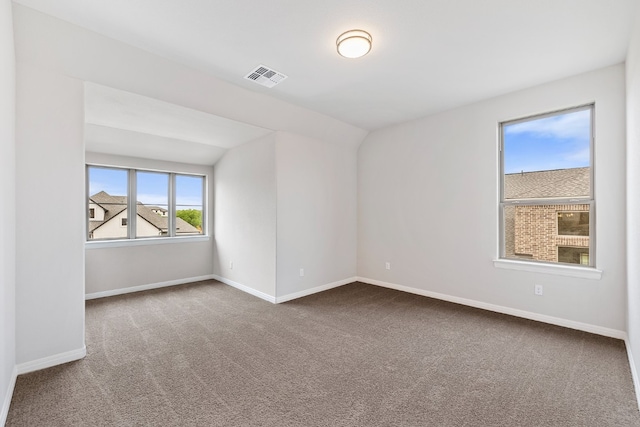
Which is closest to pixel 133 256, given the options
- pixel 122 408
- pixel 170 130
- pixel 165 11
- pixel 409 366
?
pixel 170 130

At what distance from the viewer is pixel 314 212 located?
178 inches

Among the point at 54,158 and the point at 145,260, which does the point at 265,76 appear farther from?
the point at 145,260

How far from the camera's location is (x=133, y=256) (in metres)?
4.52

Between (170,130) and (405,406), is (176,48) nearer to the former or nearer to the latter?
(170,130)

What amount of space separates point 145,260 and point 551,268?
5767 millimetres

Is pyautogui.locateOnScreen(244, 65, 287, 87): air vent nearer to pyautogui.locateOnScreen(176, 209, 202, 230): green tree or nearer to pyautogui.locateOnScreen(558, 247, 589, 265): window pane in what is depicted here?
pyautogui.locateOnScreen(176, 209, 202, 230): green tree

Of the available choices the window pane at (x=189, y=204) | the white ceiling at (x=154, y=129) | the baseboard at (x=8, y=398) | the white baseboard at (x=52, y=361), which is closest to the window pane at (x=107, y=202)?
the white ceiling at (x=154, y=129)

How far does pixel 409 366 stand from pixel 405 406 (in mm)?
516

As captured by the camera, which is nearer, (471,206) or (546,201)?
(546,201)

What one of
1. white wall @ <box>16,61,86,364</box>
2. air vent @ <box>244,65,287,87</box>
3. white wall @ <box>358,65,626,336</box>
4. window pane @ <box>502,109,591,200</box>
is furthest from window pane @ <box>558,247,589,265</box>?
white wall @ <box>16,61,86,364</box>

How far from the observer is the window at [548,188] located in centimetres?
305

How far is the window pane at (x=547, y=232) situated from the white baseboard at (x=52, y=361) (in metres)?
4.72

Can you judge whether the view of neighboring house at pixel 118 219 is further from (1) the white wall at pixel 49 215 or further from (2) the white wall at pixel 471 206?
(2) the white wall at pixel 471 206

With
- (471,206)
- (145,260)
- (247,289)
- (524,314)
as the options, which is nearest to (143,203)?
(145,260)
